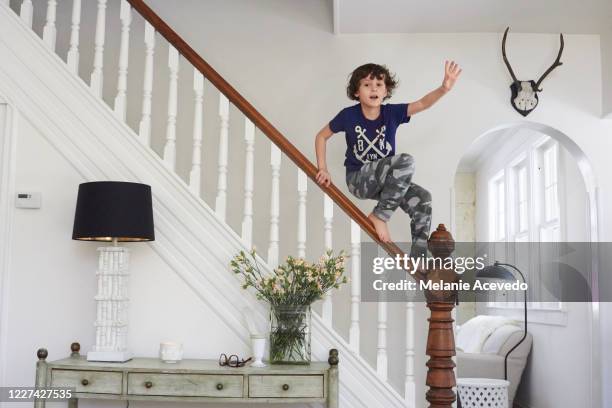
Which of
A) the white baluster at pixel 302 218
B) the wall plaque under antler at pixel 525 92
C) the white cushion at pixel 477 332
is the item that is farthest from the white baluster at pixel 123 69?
the white cushion at pixel 477 332

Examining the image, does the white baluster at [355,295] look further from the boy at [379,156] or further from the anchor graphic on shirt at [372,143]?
the anchor graphic on shirt at [372,143]

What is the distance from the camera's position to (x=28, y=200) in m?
3.71

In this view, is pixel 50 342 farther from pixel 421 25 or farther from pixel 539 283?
pixel 539 283

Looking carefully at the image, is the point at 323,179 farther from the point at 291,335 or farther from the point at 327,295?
the point at 291,335

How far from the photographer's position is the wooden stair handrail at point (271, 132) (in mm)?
3537

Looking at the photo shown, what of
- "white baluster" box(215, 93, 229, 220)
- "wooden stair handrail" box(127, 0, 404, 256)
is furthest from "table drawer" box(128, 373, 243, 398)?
"wooden stair handrail" box(127, 0, 404, 256)

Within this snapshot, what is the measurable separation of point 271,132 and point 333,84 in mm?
1196

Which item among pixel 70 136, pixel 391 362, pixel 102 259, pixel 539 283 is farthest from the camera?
pixel 539 283

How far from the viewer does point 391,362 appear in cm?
443

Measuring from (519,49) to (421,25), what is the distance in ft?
2.21

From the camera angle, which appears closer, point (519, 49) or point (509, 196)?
point (519, 49)

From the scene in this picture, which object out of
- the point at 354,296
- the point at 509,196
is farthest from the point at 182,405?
the point at 509,196

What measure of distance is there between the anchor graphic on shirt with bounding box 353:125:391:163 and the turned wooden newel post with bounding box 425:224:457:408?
69 centimetres

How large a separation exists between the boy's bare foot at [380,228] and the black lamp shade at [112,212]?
1112mm
